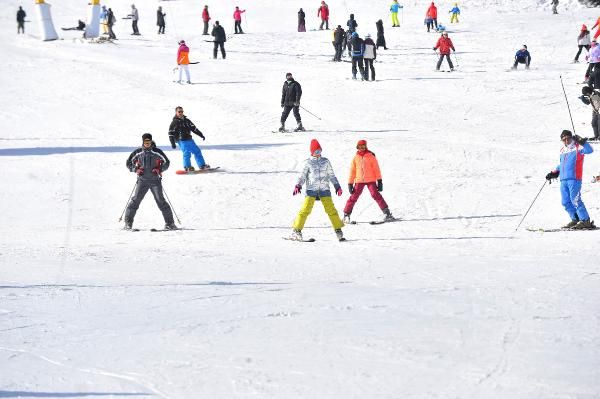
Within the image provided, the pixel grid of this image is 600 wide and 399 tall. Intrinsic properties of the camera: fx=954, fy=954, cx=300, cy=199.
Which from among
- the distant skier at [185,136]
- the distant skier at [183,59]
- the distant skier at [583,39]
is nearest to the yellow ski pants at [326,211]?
the distant skier at [185,136]

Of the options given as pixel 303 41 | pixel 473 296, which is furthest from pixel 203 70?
pixel 473 296

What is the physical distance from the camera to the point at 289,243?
→ 12.1 metres

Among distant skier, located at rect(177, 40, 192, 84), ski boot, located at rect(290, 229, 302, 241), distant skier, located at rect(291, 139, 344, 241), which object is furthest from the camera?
distant skier, located at rect(177, 40, 192, 84)

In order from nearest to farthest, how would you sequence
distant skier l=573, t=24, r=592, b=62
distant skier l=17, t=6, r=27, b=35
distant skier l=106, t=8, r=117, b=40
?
1. distant skier l=573, t=24, r=592, b=62
2. distant skier l=106, t=8, r=117, b=40
3. distant skier l=17, t=6, r=27, b=35

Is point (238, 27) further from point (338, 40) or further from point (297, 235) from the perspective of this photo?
point (297, 235)

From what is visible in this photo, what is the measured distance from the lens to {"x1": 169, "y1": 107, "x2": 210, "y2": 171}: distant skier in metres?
16.2

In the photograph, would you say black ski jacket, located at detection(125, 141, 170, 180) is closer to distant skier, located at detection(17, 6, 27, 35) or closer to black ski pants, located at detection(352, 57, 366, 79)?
black ski pants, located at detection(352, 57, 366, 79)

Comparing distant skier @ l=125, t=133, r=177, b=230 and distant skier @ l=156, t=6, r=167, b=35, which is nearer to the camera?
distant skier @ l=125, t=133, r=177, b=230

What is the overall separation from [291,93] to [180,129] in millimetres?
3770

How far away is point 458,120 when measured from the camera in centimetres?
2102

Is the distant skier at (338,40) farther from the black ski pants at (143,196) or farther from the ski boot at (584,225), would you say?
the ski boot at (584,225)

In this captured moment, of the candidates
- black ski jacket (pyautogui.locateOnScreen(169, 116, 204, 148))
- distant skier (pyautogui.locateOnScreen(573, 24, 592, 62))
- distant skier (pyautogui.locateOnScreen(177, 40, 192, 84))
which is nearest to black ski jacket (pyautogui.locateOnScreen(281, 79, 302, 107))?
black ski jacket (pyautogui.locateOnScreen(169, 116, 204, 148))

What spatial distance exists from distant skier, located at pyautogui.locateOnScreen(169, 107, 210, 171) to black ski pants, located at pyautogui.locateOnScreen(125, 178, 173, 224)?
286 centimetres

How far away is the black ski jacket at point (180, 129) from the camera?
16250mm
